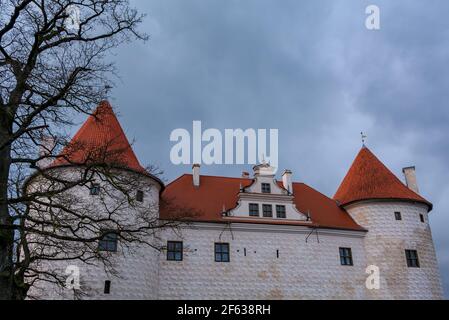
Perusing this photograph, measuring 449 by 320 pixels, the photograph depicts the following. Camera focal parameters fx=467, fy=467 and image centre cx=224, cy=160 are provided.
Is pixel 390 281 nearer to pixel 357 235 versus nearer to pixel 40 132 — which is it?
pixel 357 235

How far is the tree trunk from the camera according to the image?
800 cm

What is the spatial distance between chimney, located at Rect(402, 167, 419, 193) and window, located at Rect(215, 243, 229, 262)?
10.9m

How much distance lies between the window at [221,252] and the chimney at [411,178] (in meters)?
10.9

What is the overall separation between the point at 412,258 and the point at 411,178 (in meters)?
4.89

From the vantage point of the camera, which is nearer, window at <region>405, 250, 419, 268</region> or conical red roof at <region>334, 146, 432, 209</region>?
window at <region>405, 250, 419, 268</region>

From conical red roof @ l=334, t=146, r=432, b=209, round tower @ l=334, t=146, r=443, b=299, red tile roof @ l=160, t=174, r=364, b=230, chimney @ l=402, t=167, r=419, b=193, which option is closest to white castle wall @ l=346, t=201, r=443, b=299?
round tower @ l=334, t=146, r=443, b=299

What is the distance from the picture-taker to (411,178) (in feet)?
81.3

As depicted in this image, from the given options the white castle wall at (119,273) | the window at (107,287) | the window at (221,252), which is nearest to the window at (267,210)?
the window at (221,252)

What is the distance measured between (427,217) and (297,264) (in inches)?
297

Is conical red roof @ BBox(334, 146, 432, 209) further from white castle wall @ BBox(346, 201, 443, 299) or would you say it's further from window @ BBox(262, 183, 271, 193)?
window @ BBox(262, 183, 271, 193)

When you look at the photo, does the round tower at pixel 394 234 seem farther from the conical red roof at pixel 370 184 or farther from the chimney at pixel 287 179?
the chimney at pixel 287 179

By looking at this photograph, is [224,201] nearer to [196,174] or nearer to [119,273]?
[196,174]

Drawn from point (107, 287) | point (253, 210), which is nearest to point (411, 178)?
point (253, 210)

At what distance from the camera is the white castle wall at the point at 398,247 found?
21031mm
